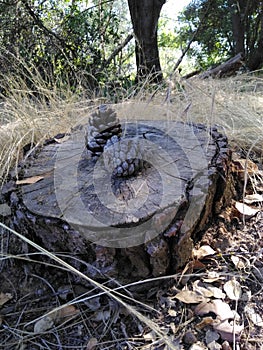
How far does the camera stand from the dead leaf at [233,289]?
1.08 m

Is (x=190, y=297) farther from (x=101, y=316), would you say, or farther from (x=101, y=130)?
(x=101, y=130)

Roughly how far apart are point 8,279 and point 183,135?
3.02ft

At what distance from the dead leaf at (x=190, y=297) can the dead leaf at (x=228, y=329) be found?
0.29 ft

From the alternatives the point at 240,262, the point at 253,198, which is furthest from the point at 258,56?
the point at 240,262

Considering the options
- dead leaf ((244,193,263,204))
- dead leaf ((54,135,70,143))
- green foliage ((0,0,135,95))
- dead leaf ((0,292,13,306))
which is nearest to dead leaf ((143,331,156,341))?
dead leaf ((0,292,13,306))

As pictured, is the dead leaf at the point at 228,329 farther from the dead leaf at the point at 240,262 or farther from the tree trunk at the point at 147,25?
the tree trunk at the point at 147,25

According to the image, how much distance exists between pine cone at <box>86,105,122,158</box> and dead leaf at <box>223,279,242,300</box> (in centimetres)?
68

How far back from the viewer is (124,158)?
116cm

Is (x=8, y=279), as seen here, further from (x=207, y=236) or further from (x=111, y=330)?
(x=207, y=236)

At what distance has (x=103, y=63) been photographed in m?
3.87

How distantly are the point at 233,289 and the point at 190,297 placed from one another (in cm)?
15

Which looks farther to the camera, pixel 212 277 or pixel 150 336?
pixel 212 277

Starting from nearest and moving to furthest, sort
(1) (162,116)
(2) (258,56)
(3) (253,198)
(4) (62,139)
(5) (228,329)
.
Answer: (5) (228,329), (3) (253,198), (4) (62,139), (1) (162,116), (2) (258,56)

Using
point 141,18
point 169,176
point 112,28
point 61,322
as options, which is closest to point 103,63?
point 112,28
